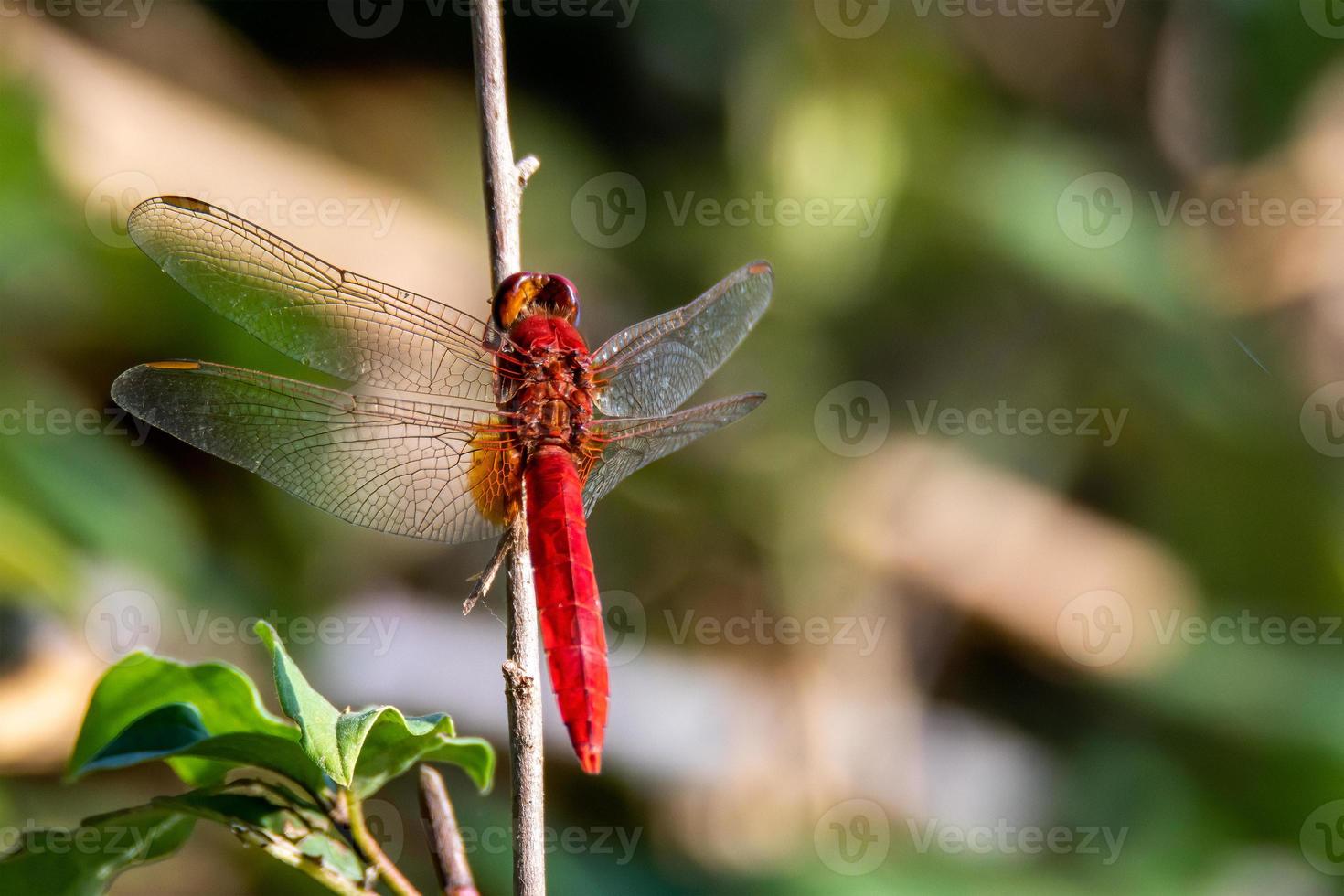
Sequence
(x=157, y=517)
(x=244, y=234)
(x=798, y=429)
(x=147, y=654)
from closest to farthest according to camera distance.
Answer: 1. (x=147, y=654)
2. (x=244, y=234)
3. (x=157, y=517)
4. (x=798, y=429)

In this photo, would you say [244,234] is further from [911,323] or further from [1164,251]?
[1164,251]

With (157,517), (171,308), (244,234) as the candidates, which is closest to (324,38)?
(171,308)

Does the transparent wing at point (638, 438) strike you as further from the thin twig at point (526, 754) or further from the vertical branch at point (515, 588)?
the thin twig at point (526, 754)

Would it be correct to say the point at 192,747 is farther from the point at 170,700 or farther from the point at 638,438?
the point at 638,438

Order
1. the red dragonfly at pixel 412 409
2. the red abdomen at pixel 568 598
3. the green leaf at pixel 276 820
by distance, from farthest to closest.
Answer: the red dragonfly at pixel 412 409 < the red abdomen at pixel 568 598 < the green leaf at pixel 276 820

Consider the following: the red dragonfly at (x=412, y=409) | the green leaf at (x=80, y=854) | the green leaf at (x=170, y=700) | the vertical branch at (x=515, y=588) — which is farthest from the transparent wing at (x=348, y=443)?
the green leaf at (x=80, y=854)

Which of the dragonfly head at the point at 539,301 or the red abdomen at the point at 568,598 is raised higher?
the dragonfly head at the point at 539,301
